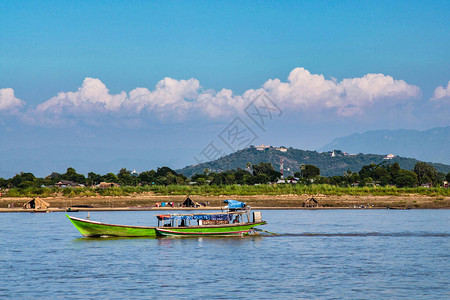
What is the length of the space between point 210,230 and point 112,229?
748 centimetres

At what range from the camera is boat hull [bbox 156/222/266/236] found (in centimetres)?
4138

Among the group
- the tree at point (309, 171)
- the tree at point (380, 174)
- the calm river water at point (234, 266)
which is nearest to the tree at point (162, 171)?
the tree at point (309, 171)

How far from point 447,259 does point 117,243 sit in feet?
75.6

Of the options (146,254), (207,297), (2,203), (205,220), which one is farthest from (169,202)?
(207,297)

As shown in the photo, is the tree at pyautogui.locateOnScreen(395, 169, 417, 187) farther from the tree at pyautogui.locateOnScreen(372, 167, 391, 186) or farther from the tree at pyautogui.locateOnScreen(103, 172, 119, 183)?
the tree at pyautogui.locateOnScreen(103, 172, 119, 183)

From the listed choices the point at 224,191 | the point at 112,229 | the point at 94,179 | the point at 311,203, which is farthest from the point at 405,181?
the point at 112,229

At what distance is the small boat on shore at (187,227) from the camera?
41.3 metres

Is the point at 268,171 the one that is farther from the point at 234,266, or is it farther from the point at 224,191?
the point at 234,266

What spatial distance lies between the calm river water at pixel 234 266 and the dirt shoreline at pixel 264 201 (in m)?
39.4

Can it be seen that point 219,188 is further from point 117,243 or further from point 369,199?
point 117,243

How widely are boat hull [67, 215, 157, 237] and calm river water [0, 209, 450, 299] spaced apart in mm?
661

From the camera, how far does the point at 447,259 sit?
107 feet

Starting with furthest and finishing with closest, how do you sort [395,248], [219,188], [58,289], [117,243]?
[219,188] < [117,243] < [395,248] < [58,289]

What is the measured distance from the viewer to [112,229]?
40969mm
